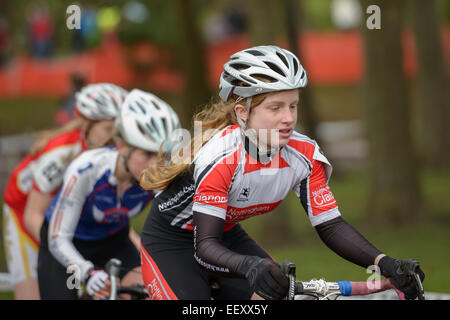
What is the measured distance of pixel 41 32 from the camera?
26.9 meters

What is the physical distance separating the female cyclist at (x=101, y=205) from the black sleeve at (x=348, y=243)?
130 cm

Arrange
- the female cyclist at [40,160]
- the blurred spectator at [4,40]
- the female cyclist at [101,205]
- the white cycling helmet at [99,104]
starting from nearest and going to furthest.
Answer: the female cyclist at [101,205] → the female cyclist at [40,160] → the white cycling helmet at [99,104] → the blurred spectator at [4,40]

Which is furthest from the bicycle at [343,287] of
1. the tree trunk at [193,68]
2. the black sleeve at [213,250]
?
the tree trunk at [193,68]

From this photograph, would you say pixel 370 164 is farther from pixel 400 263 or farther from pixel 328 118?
pixel 328 118

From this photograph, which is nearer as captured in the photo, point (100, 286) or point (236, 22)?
point (100, 286)

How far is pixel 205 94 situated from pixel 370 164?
6.05 m

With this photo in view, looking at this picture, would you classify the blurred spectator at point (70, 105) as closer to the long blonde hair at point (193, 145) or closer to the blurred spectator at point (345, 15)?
the long blonde hair at point (193, 145)

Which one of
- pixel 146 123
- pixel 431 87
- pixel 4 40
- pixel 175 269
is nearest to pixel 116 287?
pixel 175 269

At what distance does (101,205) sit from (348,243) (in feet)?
6.63

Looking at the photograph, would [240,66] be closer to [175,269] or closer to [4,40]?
[175,269]

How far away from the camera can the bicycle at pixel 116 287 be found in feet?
15.9

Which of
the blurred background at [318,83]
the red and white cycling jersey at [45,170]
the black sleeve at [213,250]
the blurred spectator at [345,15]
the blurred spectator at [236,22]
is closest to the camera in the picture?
the black sleeve at [213,250]

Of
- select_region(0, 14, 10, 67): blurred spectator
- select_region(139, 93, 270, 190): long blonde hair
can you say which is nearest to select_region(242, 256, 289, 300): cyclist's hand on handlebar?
select_region(139, 93, 270, 190): long blonde hair
